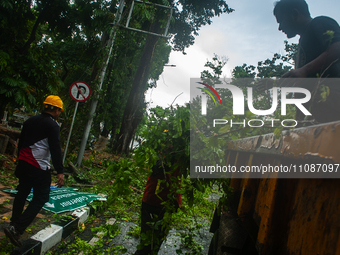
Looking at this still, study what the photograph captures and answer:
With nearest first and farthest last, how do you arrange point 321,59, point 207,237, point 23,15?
point 321,59 < point 207,237 < point 23,15

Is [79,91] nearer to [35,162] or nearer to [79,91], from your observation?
[79,91]

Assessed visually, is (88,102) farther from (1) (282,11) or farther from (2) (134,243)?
(1) (282,11)

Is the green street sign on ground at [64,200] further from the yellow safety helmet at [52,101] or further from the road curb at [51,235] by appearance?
the yellow safety helmet at [52,101]

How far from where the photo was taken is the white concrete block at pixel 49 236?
3.78 meters

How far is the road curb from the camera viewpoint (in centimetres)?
351

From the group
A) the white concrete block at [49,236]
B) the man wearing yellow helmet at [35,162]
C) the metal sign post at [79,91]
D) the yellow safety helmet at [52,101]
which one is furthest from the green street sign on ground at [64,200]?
the metal sign post at [79,91]

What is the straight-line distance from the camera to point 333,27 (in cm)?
184

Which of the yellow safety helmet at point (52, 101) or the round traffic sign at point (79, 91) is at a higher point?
the round traffic sign at point (79, 91)

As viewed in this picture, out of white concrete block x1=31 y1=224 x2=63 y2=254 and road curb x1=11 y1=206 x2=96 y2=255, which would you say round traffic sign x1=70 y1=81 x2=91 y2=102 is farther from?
white concrete block x1=31 y1=224 x2=63 y2=254

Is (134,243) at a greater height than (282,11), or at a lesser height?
lesser

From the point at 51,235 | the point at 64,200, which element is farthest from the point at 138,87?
the point at 51,235

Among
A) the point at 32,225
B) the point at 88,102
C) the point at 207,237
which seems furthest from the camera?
the point at 88,102

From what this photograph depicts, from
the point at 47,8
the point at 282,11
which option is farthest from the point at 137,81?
the point at 282,11

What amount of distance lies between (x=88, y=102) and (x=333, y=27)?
9512 mm
